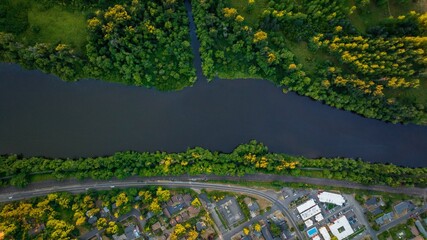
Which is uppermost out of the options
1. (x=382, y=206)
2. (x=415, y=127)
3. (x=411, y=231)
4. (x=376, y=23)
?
(x=376, y=23)

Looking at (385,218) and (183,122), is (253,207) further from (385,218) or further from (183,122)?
(385,218)

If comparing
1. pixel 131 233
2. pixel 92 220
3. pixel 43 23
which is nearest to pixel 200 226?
pixel 131 233

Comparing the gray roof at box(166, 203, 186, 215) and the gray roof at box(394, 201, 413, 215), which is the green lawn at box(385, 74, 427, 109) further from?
the gray roof at box(166, 203, 186, 215)

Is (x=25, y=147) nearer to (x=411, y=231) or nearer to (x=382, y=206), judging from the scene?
(x=382, y=206)

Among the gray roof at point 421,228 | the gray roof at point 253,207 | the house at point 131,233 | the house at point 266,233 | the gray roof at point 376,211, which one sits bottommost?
the gray roof at point 421,228

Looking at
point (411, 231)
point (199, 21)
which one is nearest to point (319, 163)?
point (411, 231)

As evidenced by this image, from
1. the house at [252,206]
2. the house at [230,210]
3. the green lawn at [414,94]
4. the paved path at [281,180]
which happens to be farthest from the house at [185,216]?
the green lawn at [414,94]

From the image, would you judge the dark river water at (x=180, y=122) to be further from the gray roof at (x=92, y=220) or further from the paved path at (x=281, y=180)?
the gray roof at (x=92, y=220)
